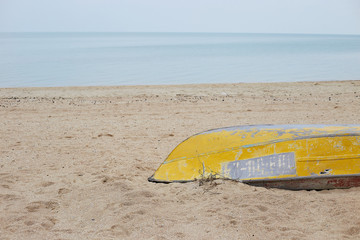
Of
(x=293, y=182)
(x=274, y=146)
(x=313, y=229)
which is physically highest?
(x=274, y=146)

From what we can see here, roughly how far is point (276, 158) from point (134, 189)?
1.55 meters

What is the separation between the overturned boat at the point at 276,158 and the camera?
3.67 m

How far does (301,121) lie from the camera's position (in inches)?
274

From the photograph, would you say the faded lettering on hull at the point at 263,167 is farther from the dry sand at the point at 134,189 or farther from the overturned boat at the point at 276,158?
the dry sand at the point at 134,189

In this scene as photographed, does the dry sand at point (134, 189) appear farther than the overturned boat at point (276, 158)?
No

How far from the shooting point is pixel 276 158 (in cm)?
379

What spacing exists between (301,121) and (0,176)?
5.27 m

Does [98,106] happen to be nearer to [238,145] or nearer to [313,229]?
[238,145]

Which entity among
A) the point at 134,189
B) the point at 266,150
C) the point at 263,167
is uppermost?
the point at 266,150

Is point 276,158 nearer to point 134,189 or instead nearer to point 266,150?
point 266,150

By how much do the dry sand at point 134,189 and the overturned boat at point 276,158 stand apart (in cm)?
12

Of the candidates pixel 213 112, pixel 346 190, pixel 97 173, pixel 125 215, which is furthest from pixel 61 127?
pixel 346 190

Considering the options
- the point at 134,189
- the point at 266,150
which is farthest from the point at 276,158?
the point at 134,189

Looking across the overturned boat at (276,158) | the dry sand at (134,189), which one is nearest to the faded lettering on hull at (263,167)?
the overturned boat at (276,158)
